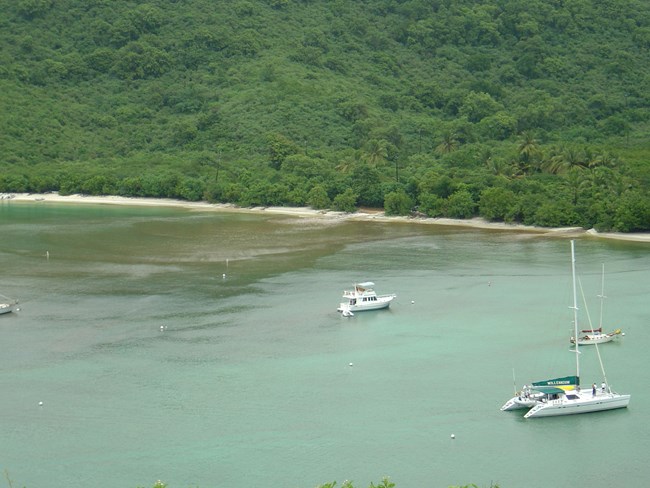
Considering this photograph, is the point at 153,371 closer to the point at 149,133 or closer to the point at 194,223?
the point at 194,223

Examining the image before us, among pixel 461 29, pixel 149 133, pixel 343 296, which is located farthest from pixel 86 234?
pixel 461 29

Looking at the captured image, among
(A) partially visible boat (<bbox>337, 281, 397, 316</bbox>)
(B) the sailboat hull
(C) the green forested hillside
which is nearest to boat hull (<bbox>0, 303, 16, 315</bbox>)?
(A) partially visible boat (<bbox>337, 281, 397, 316</bbox>)

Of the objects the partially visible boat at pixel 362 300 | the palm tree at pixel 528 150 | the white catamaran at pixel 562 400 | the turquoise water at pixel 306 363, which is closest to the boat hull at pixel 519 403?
the white catamaran at pixel 562 400

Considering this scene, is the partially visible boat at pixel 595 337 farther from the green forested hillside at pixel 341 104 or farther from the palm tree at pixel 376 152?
the palm tree at pixel 376 152

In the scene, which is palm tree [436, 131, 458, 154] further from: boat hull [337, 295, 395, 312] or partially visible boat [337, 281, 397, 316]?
boat hull [337, 295, 395, 312]

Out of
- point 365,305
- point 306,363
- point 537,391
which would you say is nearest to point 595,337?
point 537,391

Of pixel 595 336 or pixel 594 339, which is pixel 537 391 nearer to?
pixel 594 339
